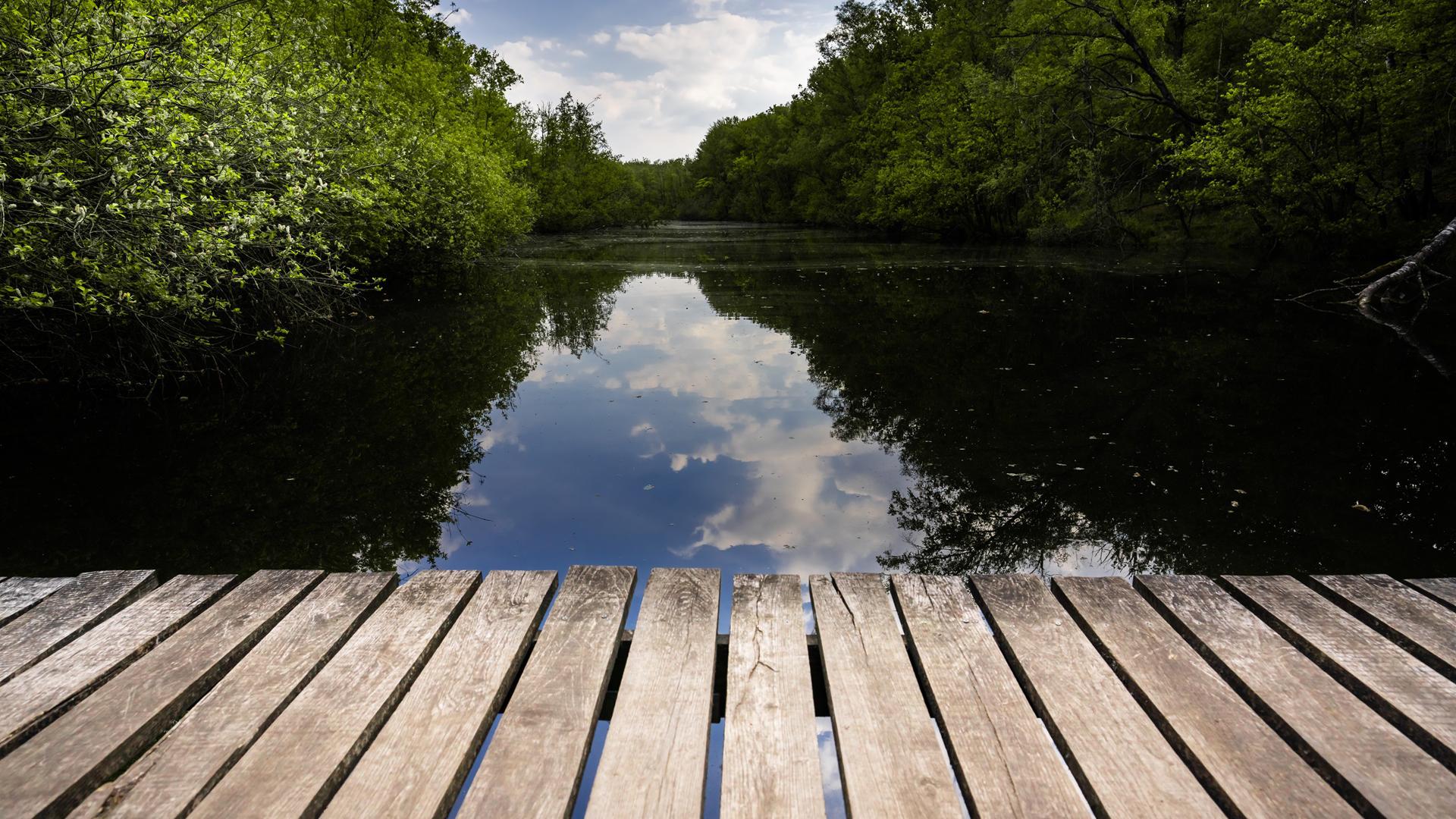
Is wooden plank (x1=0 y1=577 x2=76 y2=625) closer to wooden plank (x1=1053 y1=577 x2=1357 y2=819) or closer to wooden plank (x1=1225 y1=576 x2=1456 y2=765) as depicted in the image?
wooden plank (x1=1053 y1=577 x2=1357 y2=819)

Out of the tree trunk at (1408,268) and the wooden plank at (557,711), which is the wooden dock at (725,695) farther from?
the tree trunk at (1408,268)

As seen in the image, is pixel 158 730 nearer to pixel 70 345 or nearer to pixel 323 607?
pixel 323 607

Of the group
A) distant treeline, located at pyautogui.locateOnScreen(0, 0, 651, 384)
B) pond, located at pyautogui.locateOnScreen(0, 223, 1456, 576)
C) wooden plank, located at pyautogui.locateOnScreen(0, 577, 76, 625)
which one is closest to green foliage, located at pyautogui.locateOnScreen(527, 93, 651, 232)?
distant treeline, located at pyautogui.locateOnScreen(0, 0, 651, 384)

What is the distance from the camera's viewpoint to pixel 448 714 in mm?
2156

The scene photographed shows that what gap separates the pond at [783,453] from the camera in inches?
198

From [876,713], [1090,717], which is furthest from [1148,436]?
[876,713]

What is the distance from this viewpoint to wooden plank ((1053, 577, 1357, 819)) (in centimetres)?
185

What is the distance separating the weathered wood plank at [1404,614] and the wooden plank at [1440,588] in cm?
6

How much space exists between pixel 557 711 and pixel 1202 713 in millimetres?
1948

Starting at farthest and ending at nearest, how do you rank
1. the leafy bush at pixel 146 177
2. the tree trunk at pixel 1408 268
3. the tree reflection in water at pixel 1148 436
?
1. the tree trunk at pixel 1408 268
2. the leafy bush at pixel 146 177
3. the tree reflection in water at pixel 1148 436

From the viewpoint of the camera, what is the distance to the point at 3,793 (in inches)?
71.7

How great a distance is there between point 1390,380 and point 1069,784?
385 inches

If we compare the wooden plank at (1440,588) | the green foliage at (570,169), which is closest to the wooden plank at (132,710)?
the wooden plank at (1440,588)

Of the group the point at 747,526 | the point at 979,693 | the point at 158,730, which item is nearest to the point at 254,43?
the point at 747,526
